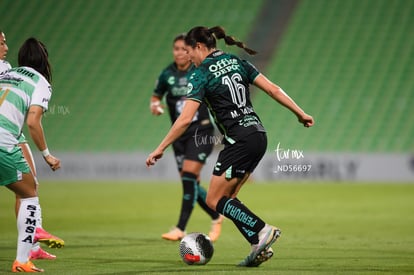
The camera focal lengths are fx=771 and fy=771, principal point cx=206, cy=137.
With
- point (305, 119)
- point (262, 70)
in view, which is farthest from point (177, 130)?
point (262, 70)

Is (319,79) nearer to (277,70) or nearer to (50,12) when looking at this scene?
(277,70)

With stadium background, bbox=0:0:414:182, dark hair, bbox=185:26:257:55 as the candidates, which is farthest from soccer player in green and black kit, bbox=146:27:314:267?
stadium background, bbox=0:0:414:182

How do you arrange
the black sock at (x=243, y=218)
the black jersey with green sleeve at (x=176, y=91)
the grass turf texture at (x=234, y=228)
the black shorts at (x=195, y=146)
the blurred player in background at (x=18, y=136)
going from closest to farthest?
the blurred player in background at (x=18, y=136) < the black sock at (x=243, y=218) < the grass turf texture at (x=234, y=228) < the black shorts at (x=195, y=146) < the black jersey with green sleeve at (x=176, y=91)

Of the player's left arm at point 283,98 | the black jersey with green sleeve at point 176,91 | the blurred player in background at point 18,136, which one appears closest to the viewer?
the blurred player in background at point 18,136

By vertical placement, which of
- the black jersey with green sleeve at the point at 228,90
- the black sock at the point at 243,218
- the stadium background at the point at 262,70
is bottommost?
the stadium background at the point at 262,70

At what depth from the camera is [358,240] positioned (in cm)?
943

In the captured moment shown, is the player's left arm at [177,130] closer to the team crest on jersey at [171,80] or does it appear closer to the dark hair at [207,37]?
the dark hair at [207,37]

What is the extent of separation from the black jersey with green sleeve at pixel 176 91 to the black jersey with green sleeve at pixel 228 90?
10.3 feet

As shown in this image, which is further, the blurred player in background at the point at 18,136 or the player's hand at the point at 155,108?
the player's hand at the point at 155,108

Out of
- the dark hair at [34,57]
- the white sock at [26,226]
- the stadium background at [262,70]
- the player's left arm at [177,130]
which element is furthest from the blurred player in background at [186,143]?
the stadium background at [262,70]

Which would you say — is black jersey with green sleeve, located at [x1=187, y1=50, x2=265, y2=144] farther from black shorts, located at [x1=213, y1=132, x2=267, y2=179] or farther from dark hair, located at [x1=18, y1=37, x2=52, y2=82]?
dark hair, located at [x1=18, y1=37, x2=52, y2=82]

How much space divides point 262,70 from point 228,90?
16.8m

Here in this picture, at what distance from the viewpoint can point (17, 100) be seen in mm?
6586

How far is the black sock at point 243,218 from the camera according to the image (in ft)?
23.0
